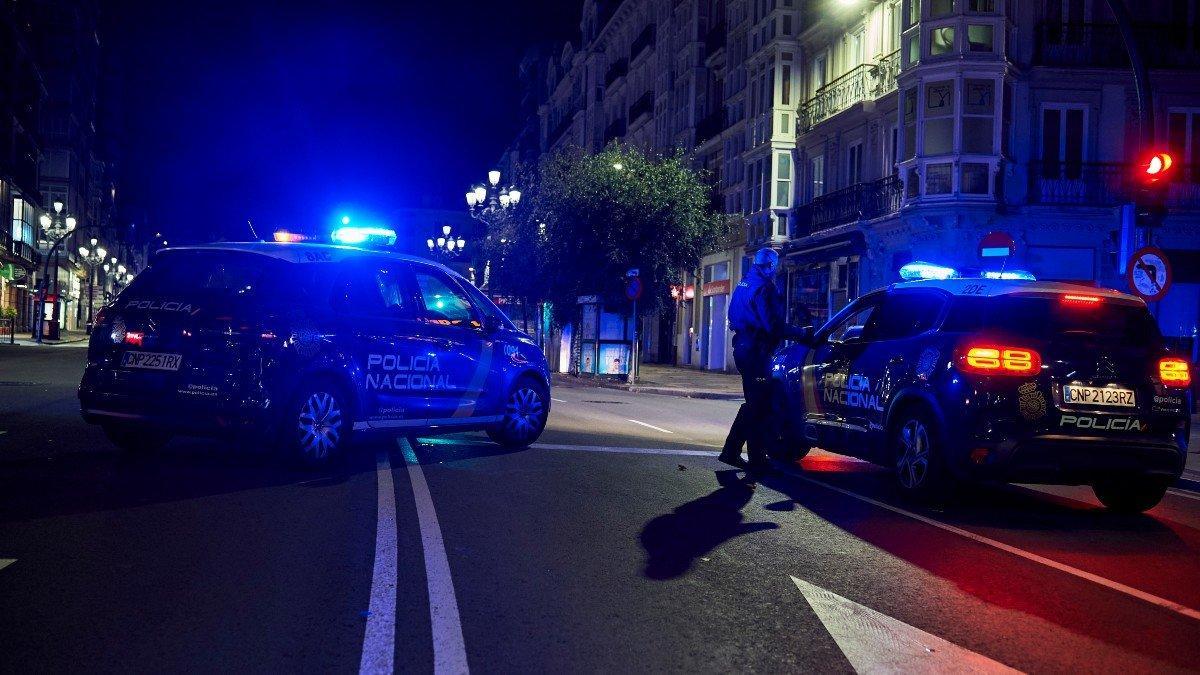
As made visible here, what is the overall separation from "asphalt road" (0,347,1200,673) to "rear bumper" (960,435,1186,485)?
0.34 metres

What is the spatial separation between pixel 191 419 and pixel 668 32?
1824 inches

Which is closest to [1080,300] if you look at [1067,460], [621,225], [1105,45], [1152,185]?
[1067,460]

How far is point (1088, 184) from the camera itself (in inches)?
1116

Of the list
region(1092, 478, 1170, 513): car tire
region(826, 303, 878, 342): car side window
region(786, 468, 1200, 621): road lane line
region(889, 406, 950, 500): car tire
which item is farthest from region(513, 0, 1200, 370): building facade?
region(786, 468, 1200, 621): road lane line

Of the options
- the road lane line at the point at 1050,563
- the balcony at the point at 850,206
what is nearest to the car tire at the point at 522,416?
the road lane line at the point at 1050,563

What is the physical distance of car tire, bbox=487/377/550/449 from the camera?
11.3 m

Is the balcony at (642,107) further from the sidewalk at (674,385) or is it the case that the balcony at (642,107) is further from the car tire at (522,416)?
the car tire at (522,416)

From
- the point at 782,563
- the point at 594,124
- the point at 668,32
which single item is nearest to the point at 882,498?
the point at 782,563

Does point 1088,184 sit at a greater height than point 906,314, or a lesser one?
greater

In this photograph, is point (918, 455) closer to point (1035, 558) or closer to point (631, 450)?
point (1035, 558)

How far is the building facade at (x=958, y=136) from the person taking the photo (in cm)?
2791

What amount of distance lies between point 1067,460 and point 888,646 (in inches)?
150

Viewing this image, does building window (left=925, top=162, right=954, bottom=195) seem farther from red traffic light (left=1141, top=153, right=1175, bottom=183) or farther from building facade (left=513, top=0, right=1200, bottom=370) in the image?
red traffic light (left=1141, top=153, right=1175, bottom=183)

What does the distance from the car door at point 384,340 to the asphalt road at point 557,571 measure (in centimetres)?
49
